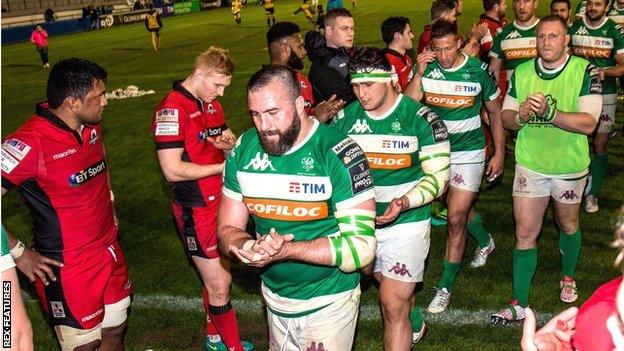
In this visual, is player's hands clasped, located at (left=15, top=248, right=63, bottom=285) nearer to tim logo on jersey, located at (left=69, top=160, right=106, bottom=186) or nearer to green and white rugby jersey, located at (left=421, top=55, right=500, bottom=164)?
tim logo on jersey, located at (left=69, top=160, right=106, bottom=186)

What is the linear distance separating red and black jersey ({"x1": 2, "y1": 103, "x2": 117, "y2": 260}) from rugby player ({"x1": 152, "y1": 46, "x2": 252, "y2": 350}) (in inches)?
27.7

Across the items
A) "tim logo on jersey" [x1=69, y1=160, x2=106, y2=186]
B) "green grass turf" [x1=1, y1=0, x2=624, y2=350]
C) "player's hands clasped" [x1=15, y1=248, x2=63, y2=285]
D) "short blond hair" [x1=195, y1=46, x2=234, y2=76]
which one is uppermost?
"short blond hair" [x1=195, y1=46, x2=234, y2=76]

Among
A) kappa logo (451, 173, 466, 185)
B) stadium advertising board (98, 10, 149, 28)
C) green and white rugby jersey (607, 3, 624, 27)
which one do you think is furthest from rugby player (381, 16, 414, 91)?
stadium advertising board (98, 10, 149, 28)

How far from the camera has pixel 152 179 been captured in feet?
40.8

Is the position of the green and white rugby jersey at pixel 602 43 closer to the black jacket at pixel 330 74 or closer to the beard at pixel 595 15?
the beard at pixel 595 15

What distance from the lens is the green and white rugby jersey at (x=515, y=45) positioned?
30.6 ft

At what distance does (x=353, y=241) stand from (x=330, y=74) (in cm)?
392

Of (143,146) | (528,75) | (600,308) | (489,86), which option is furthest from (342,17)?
(143,146)

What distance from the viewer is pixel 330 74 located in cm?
754

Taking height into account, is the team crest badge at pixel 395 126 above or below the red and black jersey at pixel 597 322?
below

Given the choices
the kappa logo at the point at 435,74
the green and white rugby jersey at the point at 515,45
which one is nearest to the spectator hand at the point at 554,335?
the kappa logo at the point at 435,74

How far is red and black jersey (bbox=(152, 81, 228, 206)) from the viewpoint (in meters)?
5.69

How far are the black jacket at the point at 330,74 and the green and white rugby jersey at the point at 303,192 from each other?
317cm

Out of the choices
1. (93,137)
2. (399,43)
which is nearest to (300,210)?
(93,137)
